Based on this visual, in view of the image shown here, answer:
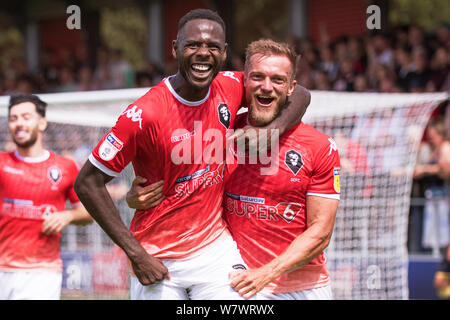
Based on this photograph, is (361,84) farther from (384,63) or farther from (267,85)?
(267,85)

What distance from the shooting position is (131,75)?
48.0 feet

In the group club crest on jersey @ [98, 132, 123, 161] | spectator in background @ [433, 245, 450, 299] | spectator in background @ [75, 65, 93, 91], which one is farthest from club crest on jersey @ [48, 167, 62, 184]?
spectator in background @ [75, 65, 93, 91]

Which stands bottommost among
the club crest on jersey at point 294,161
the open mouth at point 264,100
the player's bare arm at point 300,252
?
the player's bare arm at point 300,252

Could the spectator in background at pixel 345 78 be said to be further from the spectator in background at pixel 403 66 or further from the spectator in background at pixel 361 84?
the spectator in background at pixel 403 66

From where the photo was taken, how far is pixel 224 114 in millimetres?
4023

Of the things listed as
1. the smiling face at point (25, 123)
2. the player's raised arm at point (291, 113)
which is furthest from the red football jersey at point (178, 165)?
the smiling face at point (25, 123)

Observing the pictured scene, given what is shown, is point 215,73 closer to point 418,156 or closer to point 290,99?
point 290,99

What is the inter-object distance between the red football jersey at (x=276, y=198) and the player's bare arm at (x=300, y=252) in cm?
12

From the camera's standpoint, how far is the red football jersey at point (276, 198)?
4098 millimetres

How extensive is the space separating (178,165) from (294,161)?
2.48 feet

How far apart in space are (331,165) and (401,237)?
14.3 ft

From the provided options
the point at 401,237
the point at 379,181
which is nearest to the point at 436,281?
the point at 401,237

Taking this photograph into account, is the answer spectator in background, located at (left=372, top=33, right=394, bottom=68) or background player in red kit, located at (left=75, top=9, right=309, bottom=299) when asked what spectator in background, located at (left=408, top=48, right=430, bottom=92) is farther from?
background player in red kit, located at (left=75, top=9, right=309, bottom=299)

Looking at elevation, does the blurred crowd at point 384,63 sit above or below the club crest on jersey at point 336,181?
above
